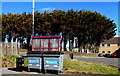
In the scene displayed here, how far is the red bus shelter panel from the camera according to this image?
14201 millimetres

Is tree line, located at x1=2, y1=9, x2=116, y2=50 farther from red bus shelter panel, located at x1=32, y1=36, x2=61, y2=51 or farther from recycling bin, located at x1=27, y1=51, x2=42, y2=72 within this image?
recycling bin, located at x1=27, y1=51, x2=42, y2=72

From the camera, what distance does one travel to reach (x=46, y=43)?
1466 centimetres

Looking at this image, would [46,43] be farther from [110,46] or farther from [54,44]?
[110,46]

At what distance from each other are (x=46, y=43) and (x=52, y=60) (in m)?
2.75

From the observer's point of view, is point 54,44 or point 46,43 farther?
point 46,43

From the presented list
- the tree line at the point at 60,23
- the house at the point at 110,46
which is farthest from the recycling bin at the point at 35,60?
the house at the point at 110,46

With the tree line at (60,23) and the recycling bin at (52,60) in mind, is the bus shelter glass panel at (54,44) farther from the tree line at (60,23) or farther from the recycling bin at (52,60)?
the tree line at (60,23)

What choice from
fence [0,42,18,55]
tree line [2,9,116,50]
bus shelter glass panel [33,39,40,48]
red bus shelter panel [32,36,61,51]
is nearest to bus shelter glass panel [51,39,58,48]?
red bus shelter panel [32,36,61,51]

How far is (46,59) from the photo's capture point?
40.1 feet

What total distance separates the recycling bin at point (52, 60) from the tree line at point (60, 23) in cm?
3330

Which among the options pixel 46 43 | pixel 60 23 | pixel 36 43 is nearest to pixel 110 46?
pixel 60 23

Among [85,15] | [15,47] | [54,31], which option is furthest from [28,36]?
[15,47]

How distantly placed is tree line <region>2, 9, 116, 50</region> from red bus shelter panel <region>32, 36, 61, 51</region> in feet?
101

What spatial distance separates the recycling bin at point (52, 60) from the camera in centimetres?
1202
